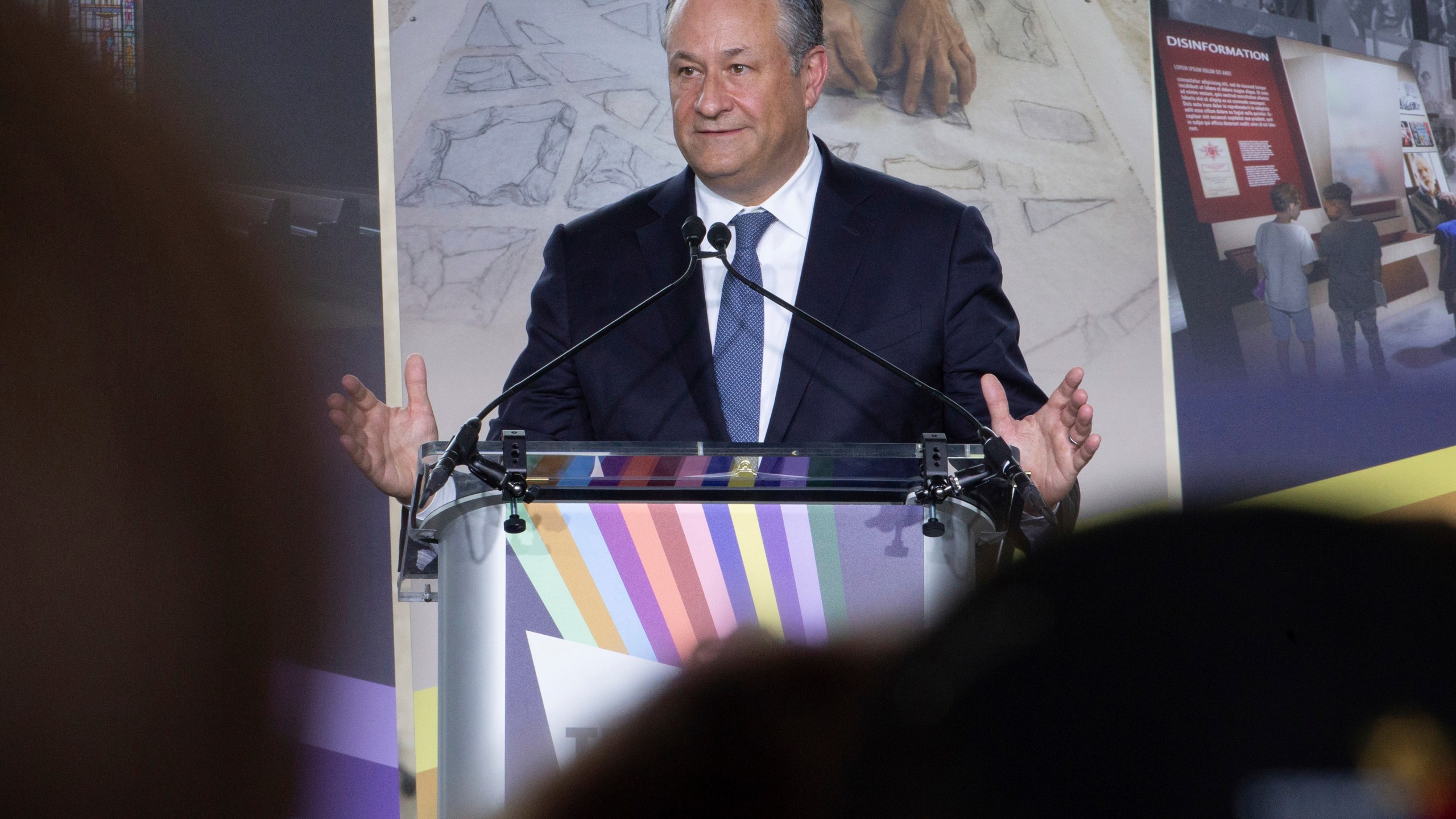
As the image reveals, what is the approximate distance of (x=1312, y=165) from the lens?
3.71m

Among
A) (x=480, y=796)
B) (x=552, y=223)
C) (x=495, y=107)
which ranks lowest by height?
(x=480, y=796)

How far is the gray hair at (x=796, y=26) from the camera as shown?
223 centimetres

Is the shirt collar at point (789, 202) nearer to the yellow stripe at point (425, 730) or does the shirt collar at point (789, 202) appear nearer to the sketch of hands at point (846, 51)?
the sketch of hands at point (846, 51)

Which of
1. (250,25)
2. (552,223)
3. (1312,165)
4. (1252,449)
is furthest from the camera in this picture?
(1312,165)

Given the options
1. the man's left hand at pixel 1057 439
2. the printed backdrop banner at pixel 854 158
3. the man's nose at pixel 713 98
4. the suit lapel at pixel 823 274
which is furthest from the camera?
the printed backdrop banner at pixel 854 158

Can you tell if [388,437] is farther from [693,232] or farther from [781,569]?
[781,569]

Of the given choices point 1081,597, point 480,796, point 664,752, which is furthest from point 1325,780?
point 480,796

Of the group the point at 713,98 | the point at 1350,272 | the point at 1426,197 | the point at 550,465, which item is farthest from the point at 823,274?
the point at 1426,197

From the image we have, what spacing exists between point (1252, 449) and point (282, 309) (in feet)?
11.7

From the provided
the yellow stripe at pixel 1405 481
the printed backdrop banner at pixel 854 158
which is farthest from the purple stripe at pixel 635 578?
the yellow stripe at pixel 1405 481

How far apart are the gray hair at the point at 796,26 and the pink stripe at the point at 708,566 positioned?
4.28 feet

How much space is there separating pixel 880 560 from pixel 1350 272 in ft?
10.4

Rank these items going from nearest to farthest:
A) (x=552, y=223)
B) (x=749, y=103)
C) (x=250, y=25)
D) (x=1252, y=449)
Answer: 1. (x=749, y=103)
2. (x=250, y=25)
3. (x=552, y=223)
4. (x=1252, y=449)

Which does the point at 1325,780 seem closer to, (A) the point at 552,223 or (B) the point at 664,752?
(B) the point at 664,752
